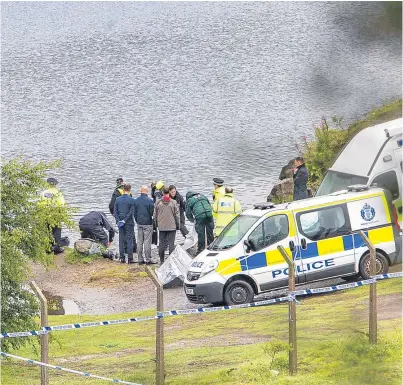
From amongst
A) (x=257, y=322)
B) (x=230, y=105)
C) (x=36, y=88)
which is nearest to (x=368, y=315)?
(x=257, y=322)

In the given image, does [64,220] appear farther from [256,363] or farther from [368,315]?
[368,315]

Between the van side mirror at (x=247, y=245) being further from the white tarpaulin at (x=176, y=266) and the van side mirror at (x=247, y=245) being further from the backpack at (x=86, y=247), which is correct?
the backpack at (x=86, y=247)

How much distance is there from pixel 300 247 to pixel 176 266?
312 cm

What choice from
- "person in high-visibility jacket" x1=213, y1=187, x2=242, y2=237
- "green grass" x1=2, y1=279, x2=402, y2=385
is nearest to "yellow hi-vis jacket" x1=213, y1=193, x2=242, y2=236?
"person in high-visibility jacket" x1=213, y1=187, x2=242, y2=237

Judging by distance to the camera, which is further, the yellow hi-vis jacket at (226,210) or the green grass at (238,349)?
the yellow hi-vis jacket at (226,210)

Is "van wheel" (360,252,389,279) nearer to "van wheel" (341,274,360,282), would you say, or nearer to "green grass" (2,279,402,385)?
"van wheel" (341,274,360,282)

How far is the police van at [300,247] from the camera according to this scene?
46.5 feet

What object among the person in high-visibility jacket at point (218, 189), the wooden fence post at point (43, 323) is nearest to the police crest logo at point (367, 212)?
the person in high-visibility jacket at point (218, 189)

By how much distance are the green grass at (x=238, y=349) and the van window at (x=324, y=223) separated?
41.5 inches

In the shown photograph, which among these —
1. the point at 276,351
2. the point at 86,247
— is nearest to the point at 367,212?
the point at 276,351

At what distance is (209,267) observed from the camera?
14.2m

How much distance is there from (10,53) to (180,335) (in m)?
25.7

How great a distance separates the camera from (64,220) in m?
10.9

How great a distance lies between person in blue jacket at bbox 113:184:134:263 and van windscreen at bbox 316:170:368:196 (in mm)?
4829
